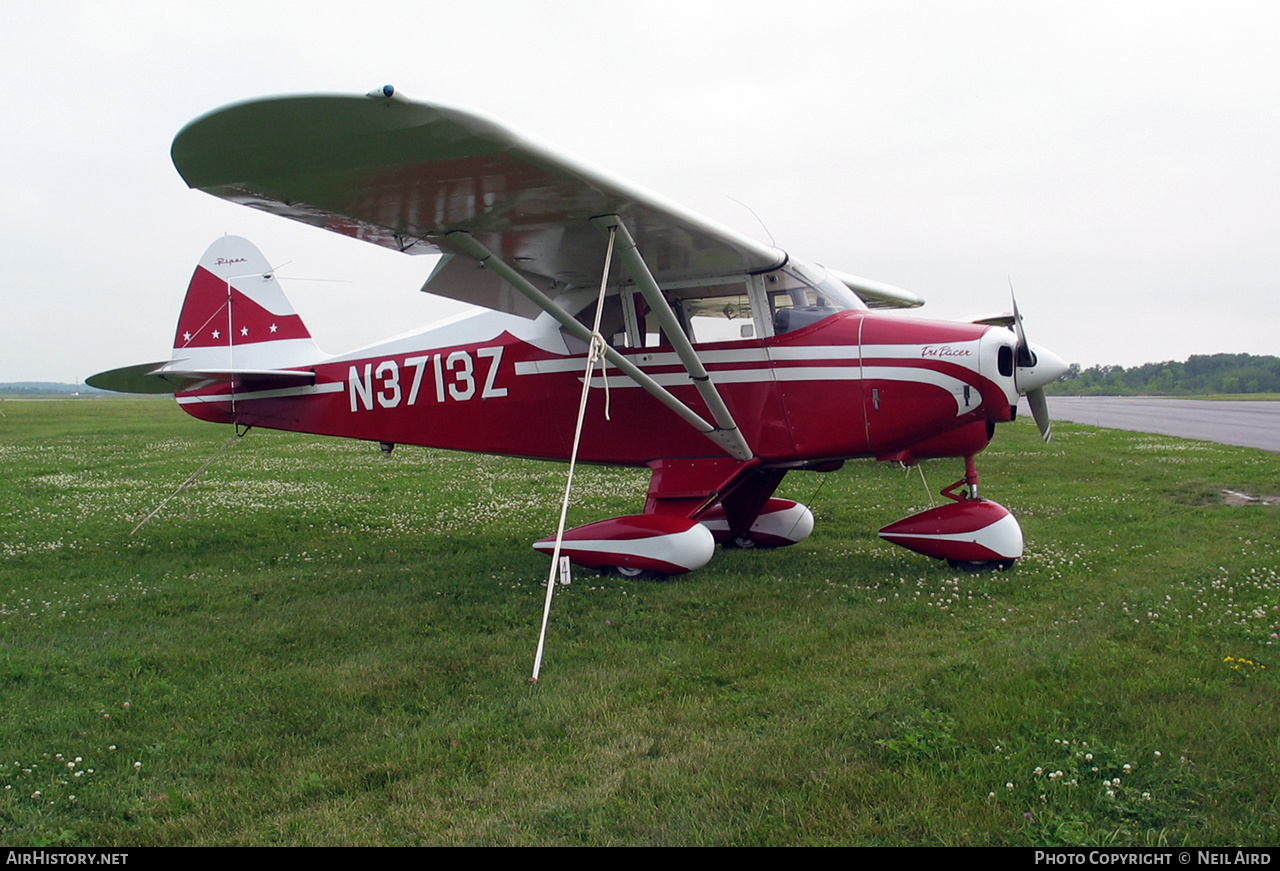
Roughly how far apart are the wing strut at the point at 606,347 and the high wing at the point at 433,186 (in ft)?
0.61

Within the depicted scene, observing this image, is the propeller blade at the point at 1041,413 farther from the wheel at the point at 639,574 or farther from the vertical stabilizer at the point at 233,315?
the vertical stabilizer at the point at 233,315

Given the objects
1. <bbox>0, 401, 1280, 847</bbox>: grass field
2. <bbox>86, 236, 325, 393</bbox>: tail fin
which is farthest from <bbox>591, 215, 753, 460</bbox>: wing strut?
<bbox>86, 236, 325, 393</bbox>: tail fin

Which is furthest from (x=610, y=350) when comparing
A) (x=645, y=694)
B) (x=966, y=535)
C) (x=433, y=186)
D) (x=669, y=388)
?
(x=966, y=535)

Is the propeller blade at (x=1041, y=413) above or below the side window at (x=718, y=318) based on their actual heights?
below

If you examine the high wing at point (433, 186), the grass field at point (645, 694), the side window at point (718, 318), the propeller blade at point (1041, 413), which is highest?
the high wing at point (433, 186)

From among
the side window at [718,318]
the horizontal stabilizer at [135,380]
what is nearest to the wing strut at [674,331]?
the side window at [718,318]

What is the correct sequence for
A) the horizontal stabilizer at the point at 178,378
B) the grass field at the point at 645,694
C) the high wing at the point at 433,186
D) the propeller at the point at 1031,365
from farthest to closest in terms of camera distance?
1. the horizontal stabilizer at the point at 178,378
2. the propeller at the point at 1031,365
3. the high wing at the point at 433,186
4. the grass field at the point at 645,694

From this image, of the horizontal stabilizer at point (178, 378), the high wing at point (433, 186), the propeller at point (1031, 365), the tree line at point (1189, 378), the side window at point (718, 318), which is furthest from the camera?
the tree line at point (1189, 378)

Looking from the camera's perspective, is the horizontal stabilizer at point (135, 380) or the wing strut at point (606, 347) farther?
the horizontal stabilizer at point (135, 380)

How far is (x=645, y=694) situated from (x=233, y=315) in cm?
872

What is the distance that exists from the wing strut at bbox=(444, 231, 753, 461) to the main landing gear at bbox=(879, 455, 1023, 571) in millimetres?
1654

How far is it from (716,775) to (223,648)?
3.70 m

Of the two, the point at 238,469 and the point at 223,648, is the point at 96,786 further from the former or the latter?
the point at 238,469

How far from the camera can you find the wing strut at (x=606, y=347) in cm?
638
